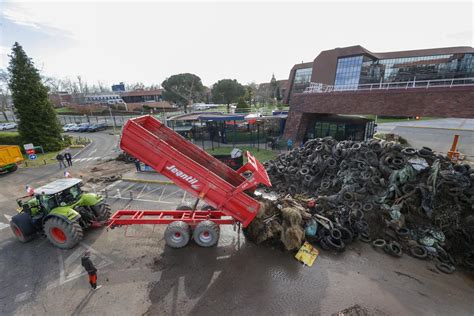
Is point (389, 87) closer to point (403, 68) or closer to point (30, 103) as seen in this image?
point (30, 103)

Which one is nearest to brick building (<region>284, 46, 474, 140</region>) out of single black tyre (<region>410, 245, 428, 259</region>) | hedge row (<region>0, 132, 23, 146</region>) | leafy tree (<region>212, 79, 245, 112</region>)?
leafy tree (<region>212, 79, 245, 112</region>)

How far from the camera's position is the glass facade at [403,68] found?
42.9 meters

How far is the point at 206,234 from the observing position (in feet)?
22.2

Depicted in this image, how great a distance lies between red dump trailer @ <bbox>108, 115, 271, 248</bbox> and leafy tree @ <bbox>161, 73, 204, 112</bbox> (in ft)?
132

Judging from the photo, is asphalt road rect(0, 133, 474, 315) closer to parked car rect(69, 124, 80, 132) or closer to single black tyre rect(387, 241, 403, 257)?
single black tyre rect(387, 241, 403, 257)

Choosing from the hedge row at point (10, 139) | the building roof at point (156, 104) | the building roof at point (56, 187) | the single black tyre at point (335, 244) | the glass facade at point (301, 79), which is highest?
the glass facade at point (301, 79)

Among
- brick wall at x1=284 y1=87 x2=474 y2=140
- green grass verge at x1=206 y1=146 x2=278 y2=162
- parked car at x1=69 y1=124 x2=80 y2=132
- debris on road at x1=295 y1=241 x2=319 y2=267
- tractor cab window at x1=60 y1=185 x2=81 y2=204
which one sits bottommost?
parked car at x1=69 y1=124 x2=80 y2=132

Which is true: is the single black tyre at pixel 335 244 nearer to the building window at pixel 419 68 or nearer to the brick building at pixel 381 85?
the brick building at pixel 381 85

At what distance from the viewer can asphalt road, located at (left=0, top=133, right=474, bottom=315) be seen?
4.93 metres

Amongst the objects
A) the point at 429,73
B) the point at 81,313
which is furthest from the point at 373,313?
the point at 429,73

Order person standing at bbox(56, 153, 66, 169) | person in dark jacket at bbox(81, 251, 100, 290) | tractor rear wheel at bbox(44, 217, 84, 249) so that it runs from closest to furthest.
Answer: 1. person in dark jacket at bbox(81, 251, 100, 290)
2. tractor rear wheel at bbox(44, 217, 84, 249)
3. person standing at bbox(56, 153, 66, 169)

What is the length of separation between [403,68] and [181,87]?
49191mm

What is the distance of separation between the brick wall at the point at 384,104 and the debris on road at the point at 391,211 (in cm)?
809

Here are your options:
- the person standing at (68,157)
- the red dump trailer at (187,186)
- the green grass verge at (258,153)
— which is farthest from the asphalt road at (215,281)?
the person standing at (68,157)
